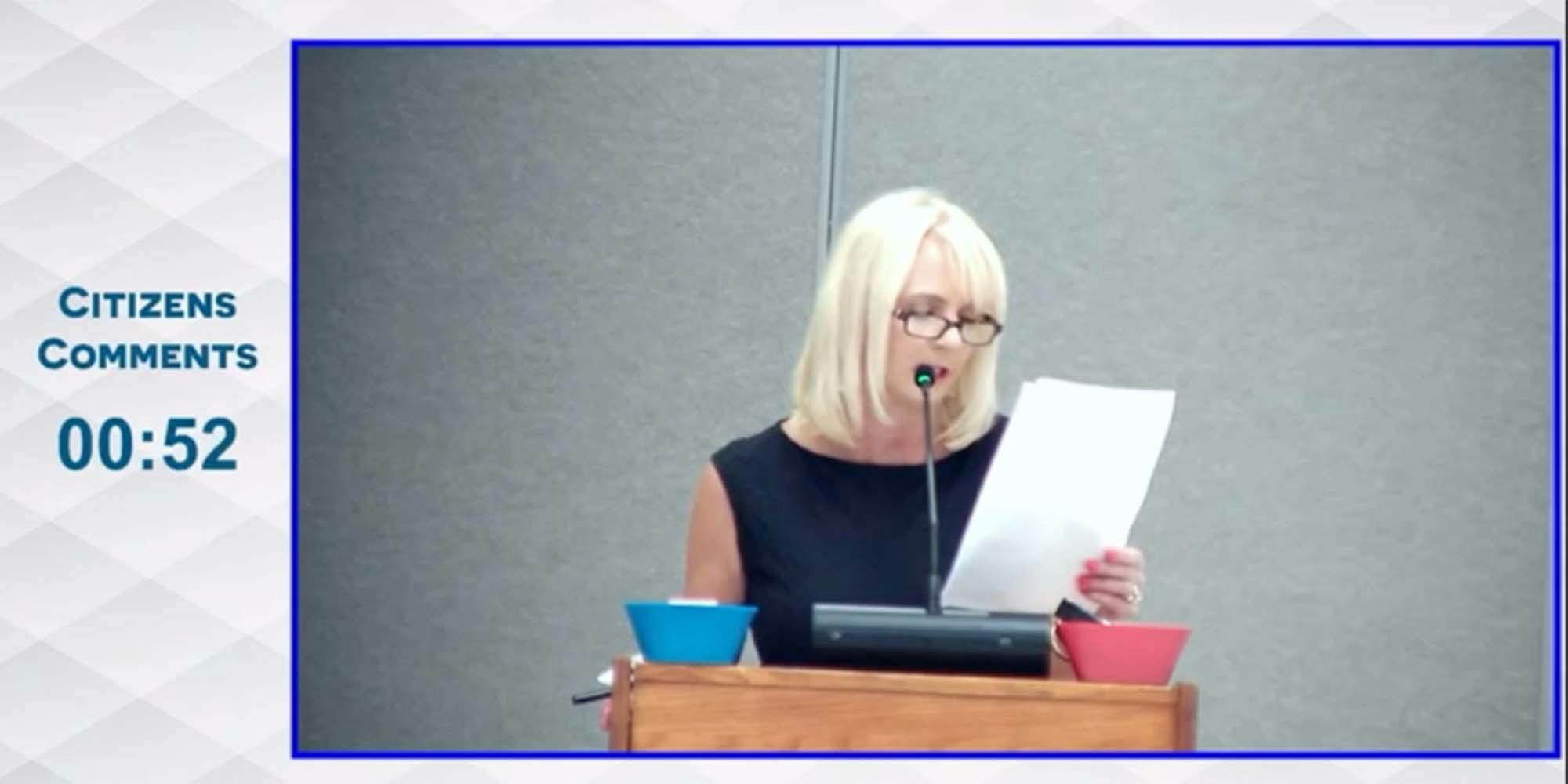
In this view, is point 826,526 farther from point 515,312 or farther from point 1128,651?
point 515,312

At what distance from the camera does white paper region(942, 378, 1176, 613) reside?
7.47 ft

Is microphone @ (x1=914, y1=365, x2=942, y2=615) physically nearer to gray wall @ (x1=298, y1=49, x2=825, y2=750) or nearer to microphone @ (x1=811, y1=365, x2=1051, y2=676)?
microphone @ (x1=811, y1=365, x2=1051, y2=676)

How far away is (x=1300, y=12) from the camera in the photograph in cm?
272

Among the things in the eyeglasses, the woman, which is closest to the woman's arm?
the woman

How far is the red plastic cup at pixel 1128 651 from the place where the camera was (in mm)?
2252

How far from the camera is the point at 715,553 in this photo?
262cm

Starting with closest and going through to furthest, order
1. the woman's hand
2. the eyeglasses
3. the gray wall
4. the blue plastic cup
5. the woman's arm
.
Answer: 1. the blue plastic cup
2. the woman's hand
3. the eyeglasses
4. the woman's arm
5. the gray wall

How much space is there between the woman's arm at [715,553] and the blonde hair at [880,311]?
135 millimetres

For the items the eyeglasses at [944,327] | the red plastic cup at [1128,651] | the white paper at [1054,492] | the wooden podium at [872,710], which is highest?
the eyeglasses at [944,327]

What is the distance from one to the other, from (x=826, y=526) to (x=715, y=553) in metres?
0.13

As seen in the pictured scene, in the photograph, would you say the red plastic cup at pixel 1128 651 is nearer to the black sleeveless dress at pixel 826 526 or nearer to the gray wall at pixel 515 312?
the black sleeveless dress at pixel 826 526

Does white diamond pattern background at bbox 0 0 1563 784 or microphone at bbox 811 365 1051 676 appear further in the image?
white diamond pattern background at bbox 0 0 1563 784
